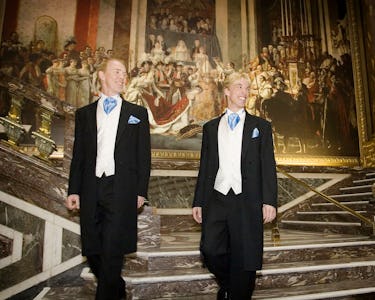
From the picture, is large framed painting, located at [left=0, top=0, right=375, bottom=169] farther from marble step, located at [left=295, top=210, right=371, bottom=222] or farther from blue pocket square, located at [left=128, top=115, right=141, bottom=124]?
blue pocket square, located at [left=128, top=115, right=141, bottom=124]

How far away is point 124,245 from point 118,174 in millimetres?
478

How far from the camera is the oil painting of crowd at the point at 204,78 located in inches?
267

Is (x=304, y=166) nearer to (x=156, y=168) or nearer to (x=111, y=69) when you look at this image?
(x=156, y=168)

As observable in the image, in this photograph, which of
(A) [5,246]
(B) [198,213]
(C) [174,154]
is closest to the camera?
(B) [198,213]

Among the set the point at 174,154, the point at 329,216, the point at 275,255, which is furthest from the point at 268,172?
the point at 174,154

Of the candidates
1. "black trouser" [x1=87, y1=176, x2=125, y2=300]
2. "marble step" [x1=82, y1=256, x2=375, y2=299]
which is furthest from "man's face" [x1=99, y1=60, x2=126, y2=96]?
"marble step" [x1=82, y1=256, x2=375, y2=299]

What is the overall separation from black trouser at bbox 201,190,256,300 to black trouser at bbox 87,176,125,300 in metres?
0.61

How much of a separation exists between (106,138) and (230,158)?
2.97 feet

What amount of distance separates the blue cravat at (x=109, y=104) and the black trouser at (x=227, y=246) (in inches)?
39.0

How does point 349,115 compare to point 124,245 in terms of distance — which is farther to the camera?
point 349,115

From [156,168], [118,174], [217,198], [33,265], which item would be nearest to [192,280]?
[217,198]

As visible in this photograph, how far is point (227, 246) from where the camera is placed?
7.91ft

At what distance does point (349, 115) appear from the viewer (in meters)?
7.86

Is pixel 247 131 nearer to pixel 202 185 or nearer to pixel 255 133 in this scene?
pixel 255 133
